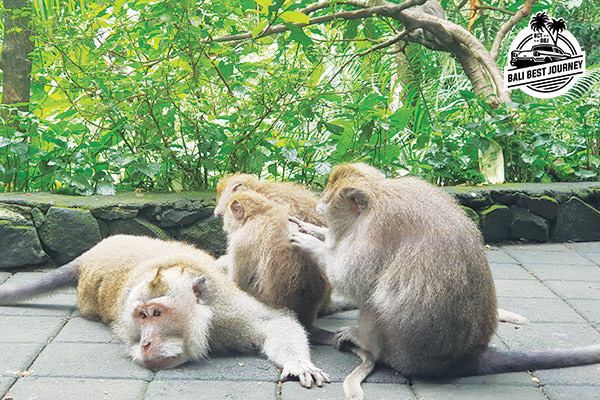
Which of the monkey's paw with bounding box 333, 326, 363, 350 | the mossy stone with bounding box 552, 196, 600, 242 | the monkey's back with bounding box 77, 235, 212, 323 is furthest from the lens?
the mossy stone with bounding box 552, 196, 600, 242

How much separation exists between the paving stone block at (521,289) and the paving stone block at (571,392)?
5.72ft

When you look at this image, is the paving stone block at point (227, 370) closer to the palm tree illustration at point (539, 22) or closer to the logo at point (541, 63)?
the logo at point (541, 63)

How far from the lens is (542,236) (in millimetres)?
7309

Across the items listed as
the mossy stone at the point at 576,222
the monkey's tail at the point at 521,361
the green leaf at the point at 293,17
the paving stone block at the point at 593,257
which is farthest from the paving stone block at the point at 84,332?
the mossy stone at the point at 576,222

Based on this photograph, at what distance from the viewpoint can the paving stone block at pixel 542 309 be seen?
500 centimetres

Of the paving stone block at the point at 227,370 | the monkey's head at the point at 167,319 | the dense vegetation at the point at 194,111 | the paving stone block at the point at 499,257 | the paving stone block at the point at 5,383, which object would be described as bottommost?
the paving stone block at the point at 499,257

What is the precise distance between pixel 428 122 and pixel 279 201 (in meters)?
3.69

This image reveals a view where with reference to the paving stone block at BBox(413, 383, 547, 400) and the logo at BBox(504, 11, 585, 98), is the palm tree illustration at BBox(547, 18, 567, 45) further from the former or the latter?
the paving stone block at BBox(413, 383, 547, 400)

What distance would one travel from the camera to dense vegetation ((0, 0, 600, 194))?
6.41 metres

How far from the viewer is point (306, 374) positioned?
3.91m

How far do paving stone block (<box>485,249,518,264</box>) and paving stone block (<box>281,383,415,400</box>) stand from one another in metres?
3.04

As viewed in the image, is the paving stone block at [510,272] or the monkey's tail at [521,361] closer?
the monkey's tail at [521,361]

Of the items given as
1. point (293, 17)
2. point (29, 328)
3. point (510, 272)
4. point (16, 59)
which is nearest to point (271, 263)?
point (29, 328)

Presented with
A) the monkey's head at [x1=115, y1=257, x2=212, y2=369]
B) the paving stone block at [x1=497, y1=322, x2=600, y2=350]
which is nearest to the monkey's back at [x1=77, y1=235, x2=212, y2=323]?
the monkey's head at [x1=115, y1=257, x2=212, y2=369]
